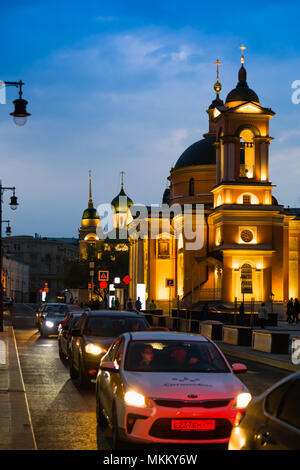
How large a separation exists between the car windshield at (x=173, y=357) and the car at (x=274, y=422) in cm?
370

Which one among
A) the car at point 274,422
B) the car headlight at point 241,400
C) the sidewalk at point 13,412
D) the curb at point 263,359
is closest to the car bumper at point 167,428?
the car headlight at point 241,400

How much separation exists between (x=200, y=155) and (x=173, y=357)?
7476 centimetres

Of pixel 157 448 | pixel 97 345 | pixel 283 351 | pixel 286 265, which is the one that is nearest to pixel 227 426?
pixel 157 448

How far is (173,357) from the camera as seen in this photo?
10805mm

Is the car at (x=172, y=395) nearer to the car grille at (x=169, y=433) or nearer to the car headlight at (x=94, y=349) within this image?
the car grille at (x=169, y=433)

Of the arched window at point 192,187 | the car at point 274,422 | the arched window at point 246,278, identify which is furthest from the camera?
the arched window at point 192,187

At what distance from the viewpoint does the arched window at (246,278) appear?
66938mm

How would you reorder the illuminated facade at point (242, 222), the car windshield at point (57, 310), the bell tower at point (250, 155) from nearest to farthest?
the car windshield at point (57, 310)
the illuminated facade at point (242, 222)
the bell tower at point (250, 155)

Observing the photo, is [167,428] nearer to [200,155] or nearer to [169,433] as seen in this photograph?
[169,433]

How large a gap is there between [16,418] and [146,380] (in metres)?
2.90

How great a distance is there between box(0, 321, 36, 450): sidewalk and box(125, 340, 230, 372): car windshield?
1609 mm

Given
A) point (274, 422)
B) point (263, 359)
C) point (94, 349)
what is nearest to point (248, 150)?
point (263, 359)

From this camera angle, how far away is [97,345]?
1647cm
